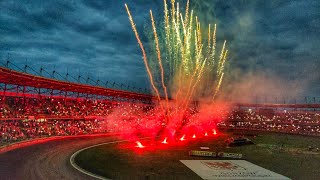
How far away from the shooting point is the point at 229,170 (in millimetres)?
26344

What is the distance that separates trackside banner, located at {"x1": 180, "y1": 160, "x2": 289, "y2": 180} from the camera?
23.9m

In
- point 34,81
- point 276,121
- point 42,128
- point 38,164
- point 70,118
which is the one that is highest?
point 34,81

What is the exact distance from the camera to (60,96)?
62750 mm

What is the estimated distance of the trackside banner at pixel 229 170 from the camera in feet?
78.5

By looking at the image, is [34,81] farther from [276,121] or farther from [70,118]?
[276,121]

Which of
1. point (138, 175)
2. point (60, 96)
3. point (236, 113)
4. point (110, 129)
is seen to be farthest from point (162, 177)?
point (236, 113)

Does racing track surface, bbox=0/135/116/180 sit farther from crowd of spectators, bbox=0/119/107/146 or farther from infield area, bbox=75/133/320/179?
crowd of spectators, bbox=0/119/107/146

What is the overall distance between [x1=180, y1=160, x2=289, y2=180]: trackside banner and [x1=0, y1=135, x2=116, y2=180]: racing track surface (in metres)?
11.2

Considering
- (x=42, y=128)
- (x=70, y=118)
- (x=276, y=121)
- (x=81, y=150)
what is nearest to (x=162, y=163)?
(x=81, y=150)

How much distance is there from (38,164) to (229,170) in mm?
19143

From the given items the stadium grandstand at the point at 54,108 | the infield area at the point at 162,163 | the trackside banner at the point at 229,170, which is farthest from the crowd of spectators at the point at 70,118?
the trackside banner at the point at 229,170

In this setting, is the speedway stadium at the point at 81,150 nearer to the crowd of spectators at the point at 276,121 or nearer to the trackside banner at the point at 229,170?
the trackside banner at the point at 229,170

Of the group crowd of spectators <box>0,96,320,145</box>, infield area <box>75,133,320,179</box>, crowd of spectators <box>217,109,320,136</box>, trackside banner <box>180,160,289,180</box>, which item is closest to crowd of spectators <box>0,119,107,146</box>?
crowd of spectators <box>0,96,320,145</box>

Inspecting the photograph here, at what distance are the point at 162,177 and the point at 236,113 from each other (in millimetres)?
101876
